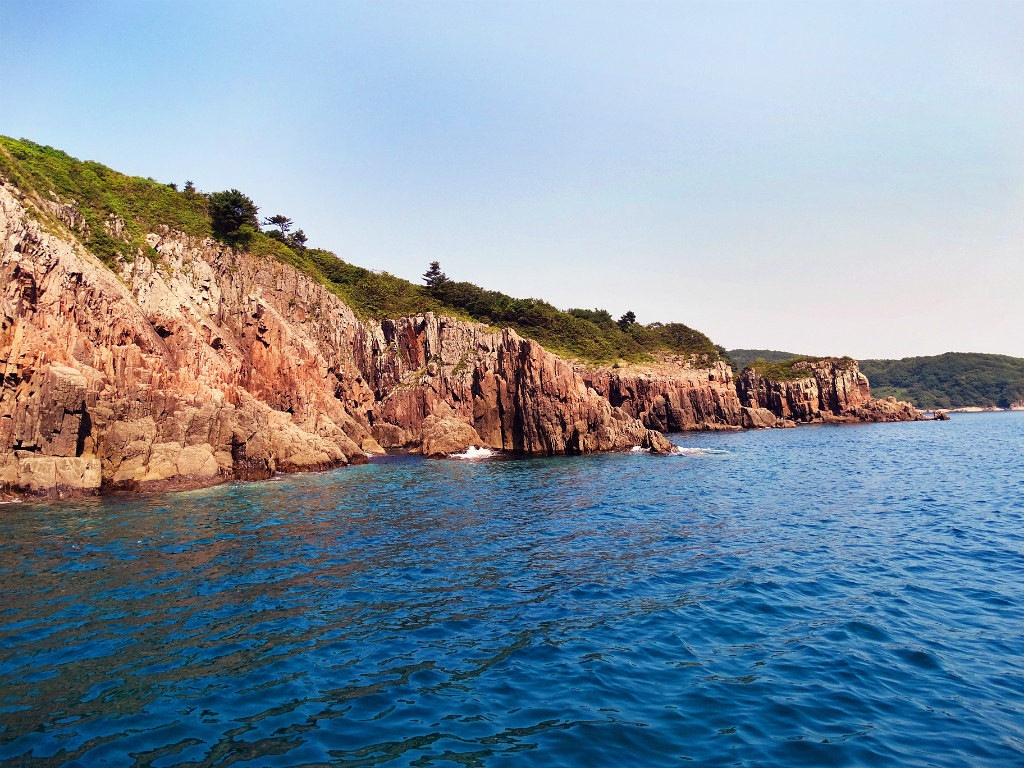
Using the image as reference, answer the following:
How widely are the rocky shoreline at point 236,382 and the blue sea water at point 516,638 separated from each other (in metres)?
10.0

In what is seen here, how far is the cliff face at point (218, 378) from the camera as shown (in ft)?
109

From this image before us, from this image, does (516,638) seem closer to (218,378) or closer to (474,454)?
(218,378)

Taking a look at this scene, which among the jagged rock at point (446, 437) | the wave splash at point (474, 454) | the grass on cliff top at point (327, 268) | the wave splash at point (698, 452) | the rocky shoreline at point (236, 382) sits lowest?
the wave splash at point (698, 452)

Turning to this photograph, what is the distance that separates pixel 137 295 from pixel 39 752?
50.3 m

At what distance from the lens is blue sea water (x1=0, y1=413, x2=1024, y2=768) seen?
8.01 m

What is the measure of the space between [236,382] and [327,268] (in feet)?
161

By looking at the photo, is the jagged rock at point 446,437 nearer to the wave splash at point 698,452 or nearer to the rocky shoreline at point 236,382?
the rocky shoreline at point 236,382

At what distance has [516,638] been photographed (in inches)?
463

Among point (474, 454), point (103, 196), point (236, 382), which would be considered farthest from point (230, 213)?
point (474, 454)

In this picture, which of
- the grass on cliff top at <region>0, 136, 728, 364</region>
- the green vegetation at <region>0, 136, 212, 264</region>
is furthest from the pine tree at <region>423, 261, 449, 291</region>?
the green vegetation at <region>0, 136, 212, 264</region>

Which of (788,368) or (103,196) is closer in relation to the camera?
(103,196)

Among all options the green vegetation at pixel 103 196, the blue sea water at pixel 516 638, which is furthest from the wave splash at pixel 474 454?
the green vegetation at pixel 103 196

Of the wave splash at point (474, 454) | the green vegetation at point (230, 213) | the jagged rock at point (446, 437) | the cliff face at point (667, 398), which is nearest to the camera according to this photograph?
the wave splash at point (474, 454)

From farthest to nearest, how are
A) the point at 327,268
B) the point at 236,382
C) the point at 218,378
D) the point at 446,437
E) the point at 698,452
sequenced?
1. the point at 327,268
2. the point at 446,437
3. the point at 698,452
4. the point at 236,382
5. the point at 218,378
